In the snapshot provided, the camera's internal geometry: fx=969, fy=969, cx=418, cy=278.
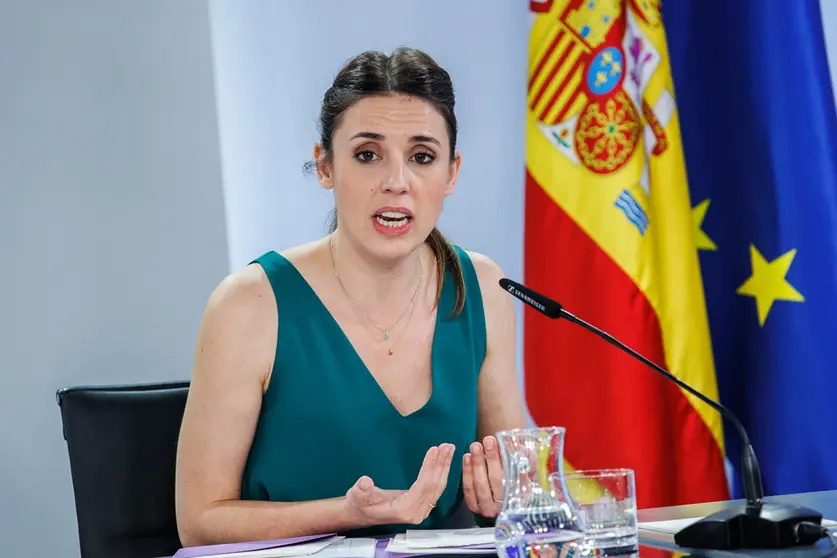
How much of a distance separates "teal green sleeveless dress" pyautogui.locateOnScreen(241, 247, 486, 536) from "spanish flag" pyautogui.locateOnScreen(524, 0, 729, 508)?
774 mm

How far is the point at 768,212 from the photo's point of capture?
2.31 meters

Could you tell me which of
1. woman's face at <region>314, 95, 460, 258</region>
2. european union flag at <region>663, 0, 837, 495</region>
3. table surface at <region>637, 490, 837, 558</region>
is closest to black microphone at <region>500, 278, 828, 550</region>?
table surface at <region>637, 490, 837, 558</region>

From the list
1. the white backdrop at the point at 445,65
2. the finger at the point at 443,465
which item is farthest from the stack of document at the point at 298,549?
the white backdrop at the point at 445,65

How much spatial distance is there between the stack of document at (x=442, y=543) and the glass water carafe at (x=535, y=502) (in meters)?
0.16

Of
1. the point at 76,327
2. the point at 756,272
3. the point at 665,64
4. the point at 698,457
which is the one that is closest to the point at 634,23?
the point at 665,64

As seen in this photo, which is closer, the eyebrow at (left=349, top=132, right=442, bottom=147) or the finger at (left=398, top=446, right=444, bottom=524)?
the finger at (left=398, top=446, right=444, bottom=524)

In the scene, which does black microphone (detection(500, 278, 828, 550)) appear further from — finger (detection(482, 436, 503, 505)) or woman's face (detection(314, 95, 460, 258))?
woman's face (detection(314, 95, 460, 258))

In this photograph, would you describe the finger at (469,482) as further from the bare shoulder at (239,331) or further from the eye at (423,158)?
the eye at (423,158)

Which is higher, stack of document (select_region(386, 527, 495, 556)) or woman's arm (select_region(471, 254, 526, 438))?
woman's arm (select_region(471, 254, 526, 438))

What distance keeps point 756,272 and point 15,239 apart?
6.22 feet

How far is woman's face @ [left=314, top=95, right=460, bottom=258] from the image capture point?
1.72 metres

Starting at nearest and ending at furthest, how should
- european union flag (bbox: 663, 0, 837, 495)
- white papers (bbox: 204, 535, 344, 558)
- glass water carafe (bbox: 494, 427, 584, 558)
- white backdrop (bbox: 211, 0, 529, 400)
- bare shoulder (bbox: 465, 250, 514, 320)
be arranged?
glass water carafe (bbox: 494, 427, 584, 558) < white papers (bbox: 204, 535, 344, 558) < bare shoulder (bbox: 465, 250, 514, 320) < european union flag (bbox: 663, 0, 837, 495) < white backdrop (bbox: 211, 0, 529, 400)

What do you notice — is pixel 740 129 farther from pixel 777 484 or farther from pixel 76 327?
pixel 76 327

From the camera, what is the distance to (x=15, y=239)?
256cm
